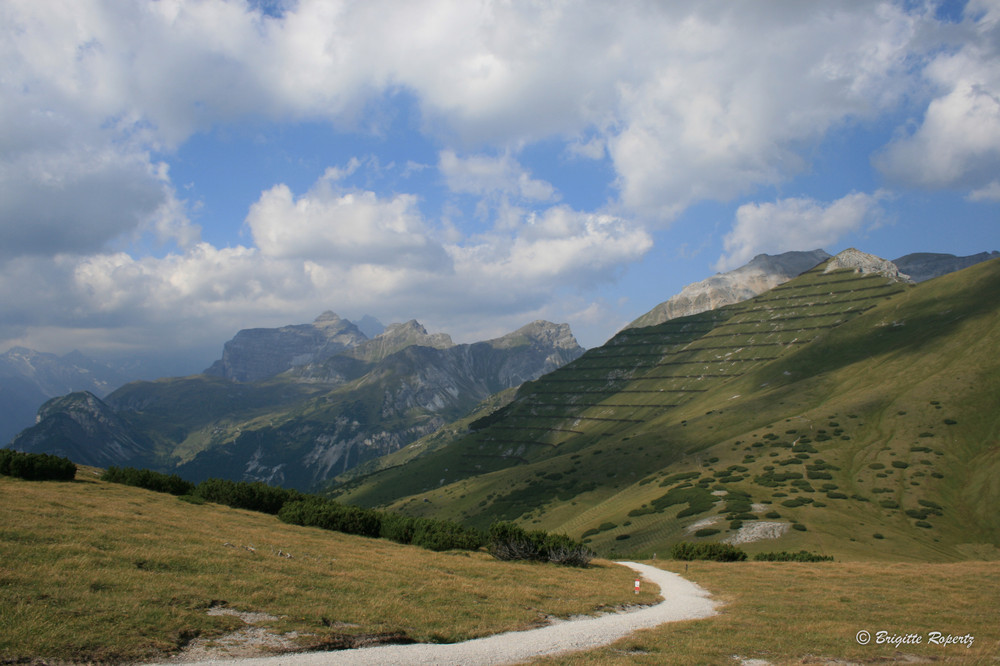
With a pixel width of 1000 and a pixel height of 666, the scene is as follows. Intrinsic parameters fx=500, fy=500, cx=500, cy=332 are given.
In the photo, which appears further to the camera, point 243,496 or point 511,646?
point 243,496

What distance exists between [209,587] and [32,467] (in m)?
35.3

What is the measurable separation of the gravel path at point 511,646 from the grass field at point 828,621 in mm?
1355

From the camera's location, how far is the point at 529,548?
46344 millimetres

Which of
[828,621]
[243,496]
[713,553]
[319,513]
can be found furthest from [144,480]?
[713,553]

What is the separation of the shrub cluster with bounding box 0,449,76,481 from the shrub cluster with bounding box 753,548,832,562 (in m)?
75.0

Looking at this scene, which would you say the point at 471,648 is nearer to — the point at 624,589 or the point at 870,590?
the point at 624,589

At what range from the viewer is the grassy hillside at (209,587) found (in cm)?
1648

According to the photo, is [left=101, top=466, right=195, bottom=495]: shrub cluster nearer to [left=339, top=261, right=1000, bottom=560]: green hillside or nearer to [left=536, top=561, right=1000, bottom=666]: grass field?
[left=536, top=561, right=1000, bottom=666]: grass field

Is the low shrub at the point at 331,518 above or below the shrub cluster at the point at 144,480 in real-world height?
below

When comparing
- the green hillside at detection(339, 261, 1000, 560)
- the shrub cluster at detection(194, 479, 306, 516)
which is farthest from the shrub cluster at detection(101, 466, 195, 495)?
the green hillside at detection(339, 261, 1000, 560)

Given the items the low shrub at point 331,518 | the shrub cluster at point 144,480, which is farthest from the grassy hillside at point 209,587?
the shrub cluster at point 144,480

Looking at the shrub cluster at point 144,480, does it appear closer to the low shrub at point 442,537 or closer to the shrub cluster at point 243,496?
the shrub cluster at point 243,496

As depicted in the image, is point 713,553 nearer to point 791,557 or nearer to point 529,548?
point 791,557

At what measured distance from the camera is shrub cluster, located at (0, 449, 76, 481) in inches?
1684
